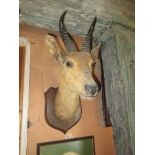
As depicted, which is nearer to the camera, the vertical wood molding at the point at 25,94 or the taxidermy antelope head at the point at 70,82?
the vertical wood molding at the point at 25,94

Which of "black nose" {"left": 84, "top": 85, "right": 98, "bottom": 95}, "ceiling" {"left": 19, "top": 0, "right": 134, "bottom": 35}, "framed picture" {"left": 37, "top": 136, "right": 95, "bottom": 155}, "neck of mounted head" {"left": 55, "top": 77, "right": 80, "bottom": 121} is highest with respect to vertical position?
"ceiling" {"left": 19, "top": 0, "right": 134, "bottom": 35}

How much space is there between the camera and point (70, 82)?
1.30m

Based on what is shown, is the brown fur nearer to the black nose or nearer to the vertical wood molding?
the black nose

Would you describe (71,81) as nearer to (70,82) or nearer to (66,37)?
(70,82)

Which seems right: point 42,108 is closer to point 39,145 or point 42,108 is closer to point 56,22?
point 39,145

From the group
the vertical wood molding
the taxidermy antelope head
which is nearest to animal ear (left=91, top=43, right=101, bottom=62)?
the taxidermy antelope head

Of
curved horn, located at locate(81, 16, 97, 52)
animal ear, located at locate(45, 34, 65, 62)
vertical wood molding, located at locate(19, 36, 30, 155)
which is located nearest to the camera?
vertical wood molding, located at locate(19, 36, 30, 155)

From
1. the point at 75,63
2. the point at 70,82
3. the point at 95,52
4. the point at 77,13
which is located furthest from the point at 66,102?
the point at 77,13

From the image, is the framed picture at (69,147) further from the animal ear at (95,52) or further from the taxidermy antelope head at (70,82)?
the animal ear at (95,52)

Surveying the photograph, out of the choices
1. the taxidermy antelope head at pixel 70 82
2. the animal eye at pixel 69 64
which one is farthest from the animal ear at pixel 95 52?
the animal eye at pixel 69 64

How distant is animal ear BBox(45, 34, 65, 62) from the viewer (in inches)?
48.8

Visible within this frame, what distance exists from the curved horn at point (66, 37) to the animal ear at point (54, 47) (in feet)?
0.15

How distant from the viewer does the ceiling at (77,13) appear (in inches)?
46.5

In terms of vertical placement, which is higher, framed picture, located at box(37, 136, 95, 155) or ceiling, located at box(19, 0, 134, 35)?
ceiling, located at box(19, 0, 134, 35)
